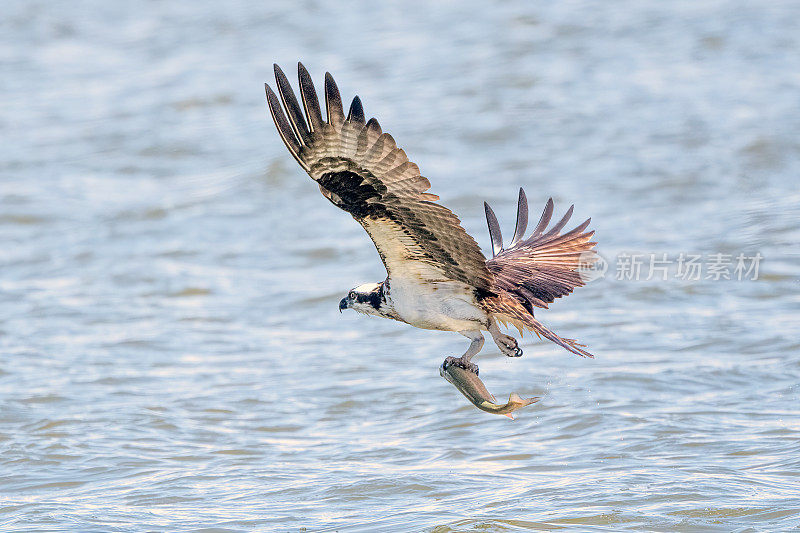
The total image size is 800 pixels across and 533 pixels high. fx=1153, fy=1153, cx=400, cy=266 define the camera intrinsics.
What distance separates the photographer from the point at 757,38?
14.7m

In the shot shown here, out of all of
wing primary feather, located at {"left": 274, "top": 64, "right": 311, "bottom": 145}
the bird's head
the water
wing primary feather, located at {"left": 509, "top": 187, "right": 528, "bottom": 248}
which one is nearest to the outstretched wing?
wing primary feather, located at {"left": 274, "top": 64, "right": 311, "bottom": 145}

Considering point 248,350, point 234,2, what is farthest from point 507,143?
point 234,2

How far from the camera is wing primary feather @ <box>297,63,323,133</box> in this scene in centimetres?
438

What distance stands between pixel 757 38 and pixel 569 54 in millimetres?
2380

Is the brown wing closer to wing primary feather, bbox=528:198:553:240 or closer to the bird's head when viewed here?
wing primary feather, bbox=528:198:553:240

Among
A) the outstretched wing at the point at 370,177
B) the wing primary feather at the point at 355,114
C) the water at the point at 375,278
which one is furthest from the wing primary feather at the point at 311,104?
the water at the point at 375,278

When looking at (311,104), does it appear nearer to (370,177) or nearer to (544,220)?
(370,177)

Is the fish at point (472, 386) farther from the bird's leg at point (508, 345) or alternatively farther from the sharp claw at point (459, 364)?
the bird's leg at point (508, 345)

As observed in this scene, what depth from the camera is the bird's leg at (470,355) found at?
17.8 ft

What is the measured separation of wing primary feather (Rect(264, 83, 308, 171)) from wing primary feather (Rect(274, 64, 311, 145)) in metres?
0.03

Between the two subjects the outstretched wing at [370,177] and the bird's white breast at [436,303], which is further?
the bird's white breast at [436,303]

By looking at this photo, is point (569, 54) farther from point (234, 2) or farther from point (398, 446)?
point (398, 446)

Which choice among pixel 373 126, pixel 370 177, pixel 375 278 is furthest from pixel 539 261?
pixel 375 278

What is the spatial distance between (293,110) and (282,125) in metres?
0.09
